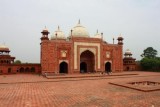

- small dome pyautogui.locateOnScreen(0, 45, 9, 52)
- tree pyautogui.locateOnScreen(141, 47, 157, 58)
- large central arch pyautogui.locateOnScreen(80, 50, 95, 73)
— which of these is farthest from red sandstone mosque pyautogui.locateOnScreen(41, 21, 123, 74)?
tree pyautogui.locateOnScreen(141, 47, 157, 58)

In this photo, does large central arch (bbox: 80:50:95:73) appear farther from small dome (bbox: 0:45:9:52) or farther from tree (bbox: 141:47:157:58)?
tree (bbox: 141:47:157:58)

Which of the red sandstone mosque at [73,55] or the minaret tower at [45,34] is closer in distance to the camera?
the red sandstone mosque at [73,55]

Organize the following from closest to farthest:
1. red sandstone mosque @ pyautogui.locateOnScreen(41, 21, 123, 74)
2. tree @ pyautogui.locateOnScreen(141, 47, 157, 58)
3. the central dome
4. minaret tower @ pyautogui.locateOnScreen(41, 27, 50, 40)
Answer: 1. red sandstone mosque @ pyautogui.locateOnScreen(41, 21, 123, 74)
2. minaret tower @ pyautogui.locateOnScreen(41, 27, 50, 40)
3. the central dome
4. tree @ pyautogui.locateOnScreen(141, 47, 157, 58)

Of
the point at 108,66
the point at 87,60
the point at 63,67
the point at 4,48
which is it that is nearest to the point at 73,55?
the point at 63,67

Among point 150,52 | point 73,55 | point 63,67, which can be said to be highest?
point 150,52

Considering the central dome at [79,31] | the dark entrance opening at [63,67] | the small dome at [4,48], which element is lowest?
the dark entrance opening at [63,67]

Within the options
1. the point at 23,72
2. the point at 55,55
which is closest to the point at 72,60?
the point at 55,55

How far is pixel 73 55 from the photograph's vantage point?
22078 mm

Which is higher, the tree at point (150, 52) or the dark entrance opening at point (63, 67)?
the tree at point (150, 52)

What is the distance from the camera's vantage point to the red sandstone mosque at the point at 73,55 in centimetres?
2098

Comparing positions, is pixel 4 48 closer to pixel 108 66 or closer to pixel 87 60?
pixel 87 60

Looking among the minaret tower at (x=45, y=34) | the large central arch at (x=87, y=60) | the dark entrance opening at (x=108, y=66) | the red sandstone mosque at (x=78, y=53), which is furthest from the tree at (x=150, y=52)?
the minaret tower at (x=45, y=34)

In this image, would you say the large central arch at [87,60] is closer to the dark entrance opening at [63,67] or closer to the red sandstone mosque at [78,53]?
the red sandstone mosque at [78,53]

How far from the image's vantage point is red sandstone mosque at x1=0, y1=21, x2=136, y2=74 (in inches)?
826
